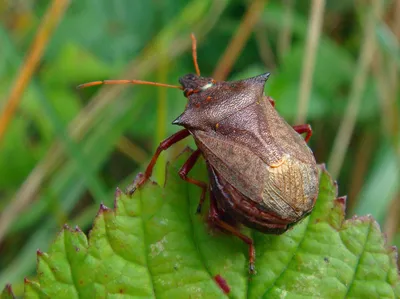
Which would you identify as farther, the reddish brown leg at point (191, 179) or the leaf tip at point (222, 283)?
the reddish brown leg at point (191, 179)

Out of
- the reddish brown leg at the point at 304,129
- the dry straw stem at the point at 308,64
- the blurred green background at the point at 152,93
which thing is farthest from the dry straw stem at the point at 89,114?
the reddish brown leg at the point at 304,129

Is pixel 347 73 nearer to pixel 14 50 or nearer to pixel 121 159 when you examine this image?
pixel 121 159

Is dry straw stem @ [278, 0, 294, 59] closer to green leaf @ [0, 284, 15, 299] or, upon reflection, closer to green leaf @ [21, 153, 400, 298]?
green leaf @ [21, 153, 400, 298]

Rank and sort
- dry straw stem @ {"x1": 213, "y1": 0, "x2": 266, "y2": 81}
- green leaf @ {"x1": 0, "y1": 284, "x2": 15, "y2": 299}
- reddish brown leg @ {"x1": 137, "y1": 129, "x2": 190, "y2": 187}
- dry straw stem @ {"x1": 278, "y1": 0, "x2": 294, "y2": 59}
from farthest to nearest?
1. dry straw stem @ {"x1": 278, "y1": 0, "x2": 294, "y2": 59}
2. dry straw stem @ {"x1": 213, "y1": 0, "x2": 266, "y2": 81}
3. reddish brown leg @ {"x1": 137, "y1": 129, "x2": 190, "y2": 187}
4. green leaf @ {"x1": 0, "y1": 284, "x2": 15, "y2": 299}

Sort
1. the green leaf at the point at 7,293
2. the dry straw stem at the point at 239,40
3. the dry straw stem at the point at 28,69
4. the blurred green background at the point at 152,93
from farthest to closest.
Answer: the dry straw stem at the point at 239,40 → the blurred green background at the point at 152,93 → the dry straw stem at the point at 28,69 → the green leaf at the point at 7,293

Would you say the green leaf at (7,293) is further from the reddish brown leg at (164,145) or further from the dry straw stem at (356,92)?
the dry straw stem at (356,92)

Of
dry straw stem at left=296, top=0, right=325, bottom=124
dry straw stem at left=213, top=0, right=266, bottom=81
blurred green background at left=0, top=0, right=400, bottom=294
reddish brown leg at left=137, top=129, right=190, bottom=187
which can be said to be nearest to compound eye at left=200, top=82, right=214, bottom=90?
reddish brown leg at left=137, top=129, right=190, bottom=187

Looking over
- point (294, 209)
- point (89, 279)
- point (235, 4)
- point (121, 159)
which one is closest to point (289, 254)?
point (294, 209)
